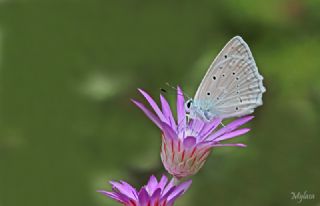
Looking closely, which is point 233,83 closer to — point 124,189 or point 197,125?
point 197,125

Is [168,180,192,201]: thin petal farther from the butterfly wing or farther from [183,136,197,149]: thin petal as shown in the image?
the butterfly wing

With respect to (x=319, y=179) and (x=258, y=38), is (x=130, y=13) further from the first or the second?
(x=319, y=179)

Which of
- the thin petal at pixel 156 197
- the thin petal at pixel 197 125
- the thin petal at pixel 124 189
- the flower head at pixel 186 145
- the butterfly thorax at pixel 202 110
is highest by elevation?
the butterfly thorax at pixel 202 110

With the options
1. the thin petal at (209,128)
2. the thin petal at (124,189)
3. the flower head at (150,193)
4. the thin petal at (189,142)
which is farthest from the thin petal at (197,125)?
the thin petal at (124,189)

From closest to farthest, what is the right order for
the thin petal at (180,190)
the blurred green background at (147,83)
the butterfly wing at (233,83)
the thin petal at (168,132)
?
the thin petal at (180,190), the thin petal at (168,132), the butterfly wing at (233,83), the blurred green background at (147,83)

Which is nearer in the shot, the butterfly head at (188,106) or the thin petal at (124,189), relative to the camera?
the thin petal at (124,189)

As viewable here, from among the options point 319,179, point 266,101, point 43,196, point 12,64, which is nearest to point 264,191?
point 319,179

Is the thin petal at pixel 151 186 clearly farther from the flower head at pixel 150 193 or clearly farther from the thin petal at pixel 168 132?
the thin petal at pixel 168 132

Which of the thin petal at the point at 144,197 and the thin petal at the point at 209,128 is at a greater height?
the thin petal at the point at 209,128
